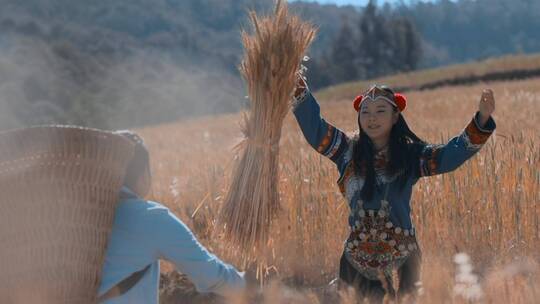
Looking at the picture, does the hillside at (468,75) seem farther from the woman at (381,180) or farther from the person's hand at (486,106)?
the person's hand at (486,106)

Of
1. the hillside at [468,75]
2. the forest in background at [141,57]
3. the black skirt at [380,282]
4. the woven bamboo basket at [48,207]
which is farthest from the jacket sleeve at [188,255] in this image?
the hillside at [468,75]

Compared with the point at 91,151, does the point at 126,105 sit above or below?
below

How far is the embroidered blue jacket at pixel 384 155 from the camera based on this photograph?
3.19 metres

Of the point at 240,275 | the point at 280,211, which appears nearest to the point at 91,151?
the point at 240,275

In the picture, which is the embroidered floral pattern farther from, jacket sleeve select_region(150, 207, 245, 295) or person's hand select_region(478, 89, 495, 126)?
jacket sleeve select_region(150, 207, 245, 295)

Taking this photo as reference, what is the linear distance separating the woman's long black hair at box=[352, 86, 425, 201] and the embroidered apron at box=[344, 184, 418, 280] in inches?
2.6

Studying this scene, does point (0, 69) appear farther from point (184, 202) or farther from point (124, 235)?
point (124, 235)

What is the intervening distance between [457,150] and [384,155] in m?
0.31

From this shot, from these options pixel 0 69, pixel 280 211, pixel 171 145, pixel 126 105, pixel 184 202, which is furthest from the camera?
pixel 126 105

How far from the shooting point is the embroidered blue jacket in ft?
10.5

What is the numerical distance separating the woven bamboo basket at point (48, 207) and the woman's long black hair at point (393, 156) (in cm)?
110

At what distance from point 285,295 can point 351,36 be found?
62.8 meters

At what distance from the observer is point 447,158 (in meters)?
3.22

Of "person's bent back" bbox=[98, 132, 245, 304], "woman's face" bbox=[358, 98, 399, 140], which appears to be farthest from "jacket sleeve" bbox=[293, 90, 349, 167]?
"person's bent back" bbox=[98, 132, 245, 304]
